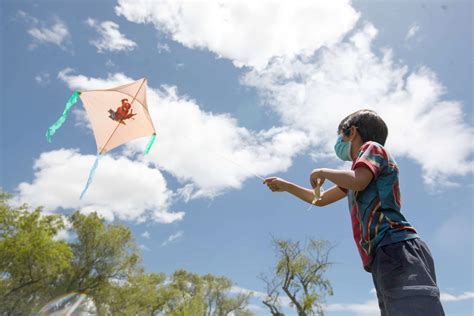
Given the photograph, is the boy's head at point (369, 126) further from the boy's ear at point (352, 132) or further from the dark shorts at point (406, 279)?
the dark shorts at point (406, 279)

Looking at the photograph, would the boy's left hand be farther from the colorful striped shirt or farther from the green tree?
the green tree

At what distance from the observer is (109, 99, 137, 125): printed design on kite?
19.1 ft

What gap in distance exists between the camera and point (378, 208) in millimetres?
2000

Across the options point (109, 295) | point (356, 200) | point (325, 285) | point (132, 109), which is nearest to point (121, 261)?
point (109, 295)

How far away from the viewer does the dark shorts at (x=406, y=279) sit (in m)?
1.71

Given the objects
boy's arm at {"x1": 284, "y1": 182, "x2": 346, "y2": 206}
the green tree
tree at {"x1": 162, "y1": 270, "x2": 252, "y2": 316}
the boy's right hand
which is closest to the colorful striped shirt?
boy's arm at {"x1": 284, "y1": 182, "x2": 346, "y2": 206}

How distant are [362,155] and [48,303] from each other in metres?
31.3

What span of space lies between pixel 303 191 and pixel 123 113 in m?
4.13

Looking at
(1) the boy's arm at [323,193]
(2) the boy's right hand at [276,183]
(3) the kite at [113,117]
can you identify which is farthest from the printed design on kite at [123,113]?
(1) the boy's arm at [323,193]

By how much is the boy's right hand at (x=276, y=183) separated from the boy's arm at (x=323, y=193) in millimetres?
20

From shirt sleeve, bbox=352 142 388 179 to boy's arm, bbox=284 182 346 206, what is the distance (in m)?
0.49

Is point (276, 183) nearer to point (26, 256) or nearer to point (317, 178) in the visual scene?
point (317, 178)

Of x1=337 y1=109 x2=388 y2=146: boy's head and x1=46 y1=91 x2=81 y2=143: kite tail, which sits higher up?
x1=46 y1=91 x2=81 y2=143: kite tail

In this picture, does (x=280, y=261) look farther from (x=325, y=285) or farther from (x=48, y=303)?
(x=48, y=303)
